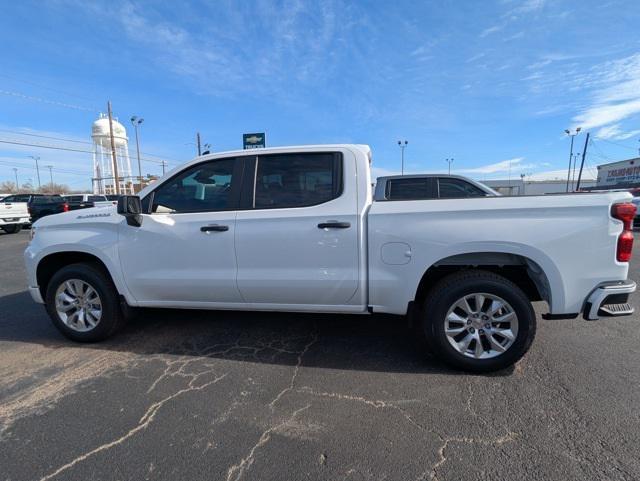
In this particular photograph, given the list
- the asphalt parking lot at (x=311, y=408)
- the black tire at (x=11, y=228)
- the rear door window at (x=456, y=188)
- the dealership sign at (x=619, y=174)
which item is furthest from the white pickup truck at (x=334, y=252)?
the dealership sign at (x=619, y=174)

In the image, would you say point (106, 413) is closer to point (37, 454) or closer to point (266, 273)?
point (37, 454)

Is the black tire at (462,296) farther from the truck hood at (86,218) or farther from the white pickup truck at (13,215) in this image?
the white pickup truck at (13,215)

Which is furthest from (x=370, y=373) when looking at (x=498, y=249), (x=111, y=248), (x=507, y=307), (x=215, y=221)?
(x=111, y=248)

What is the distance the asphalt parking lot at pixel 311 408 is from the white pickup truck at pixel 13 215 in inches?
572

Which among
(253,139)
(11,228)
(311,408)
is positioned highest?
(253,139)

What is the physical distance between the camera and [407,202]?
3168 millimetres

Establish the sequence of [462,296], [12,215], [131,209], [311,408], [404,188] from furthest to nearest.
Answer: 1. [12,215]
2. [404,188]
3. [131,209]
4. [462,296]
5. [311,408]

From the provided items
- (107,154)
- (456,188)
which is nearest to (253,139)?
(456,188)

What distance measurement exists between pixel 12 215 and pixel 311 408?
59.5ft

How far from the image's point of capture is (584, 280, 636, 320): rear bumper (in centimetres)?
283

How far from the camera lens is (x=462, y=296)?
3035 mm

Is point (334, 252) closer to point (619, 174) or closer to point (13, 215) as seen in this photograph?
point (13, 215)

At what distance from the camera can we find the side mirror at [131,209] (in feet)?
11.0

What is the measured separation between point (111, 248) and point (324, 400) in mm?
2595
